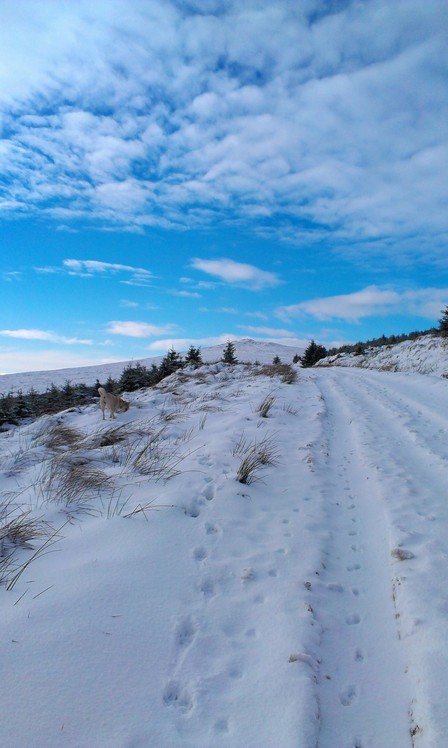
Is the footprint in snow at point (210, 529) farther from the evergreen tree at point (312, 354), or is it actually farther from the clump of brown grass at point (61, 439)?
the evergreen tree at point (312, 354)

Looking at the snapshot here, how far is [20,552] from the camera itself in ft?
9.23

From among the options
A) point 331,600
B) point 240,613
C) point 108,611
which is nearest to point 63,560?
point 108,611

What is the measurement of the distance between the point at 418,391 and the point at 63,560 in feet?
39.5

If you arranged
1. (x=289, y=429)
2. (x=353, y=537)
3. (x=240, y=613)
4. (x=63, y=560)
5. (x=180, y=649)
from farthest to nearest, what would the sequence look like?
(x=289, y=429)
(x=353, y=537)
(x=63, y=560)
(x=240, y=613)
(x=180, y=649)

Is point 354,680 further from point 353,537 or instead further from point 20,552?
point 20,552

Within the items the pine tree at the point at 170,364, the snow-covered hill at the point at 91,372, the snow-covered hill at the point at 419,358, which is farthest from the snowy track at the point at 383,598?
the snow-covered hill at the point at 91,372

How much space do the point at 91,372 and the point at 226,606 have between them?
204 ft

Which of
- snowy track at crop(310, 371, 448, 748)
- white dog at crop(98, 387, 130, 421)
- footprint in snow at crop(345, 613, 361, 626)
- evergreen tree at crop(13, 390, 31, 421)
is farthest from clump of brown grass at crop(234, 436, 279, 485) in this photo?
evergreen tree at crop(13, 390, 31, 421)

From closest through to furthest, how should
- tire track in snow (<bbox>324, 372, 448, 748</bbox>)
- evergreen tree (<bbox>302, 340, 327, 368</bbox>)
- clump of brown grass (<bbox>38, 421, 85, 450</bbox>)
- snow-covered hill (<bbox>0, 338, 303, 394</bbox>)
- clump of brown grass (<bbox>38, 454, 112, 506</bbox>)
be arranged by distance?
tire track in snow (<bbox>324, 372, 448, 748</bbox>) < clump of brown grass (<bbox>38, 454, 112, 506</bbox>) < clump of brown grass (<bbox>38, 421, 85, 450</bbox>) < evergreen tree (<bbox>302, 340, 327, 368</bbox>) < snow-covered hill (<bbox>0, 338, 303, 394</bbox>)

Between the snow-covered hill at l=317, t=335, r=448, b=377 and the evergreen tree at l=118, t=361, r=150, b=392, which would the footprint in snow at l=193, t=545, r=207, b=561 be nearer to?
the snow-covered hill at l=317, t=335, r=448, b=377

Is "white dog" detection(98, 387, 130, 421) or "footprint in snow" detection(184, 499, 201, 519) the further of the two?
"white dog" detection(98, 387, 130, 421)

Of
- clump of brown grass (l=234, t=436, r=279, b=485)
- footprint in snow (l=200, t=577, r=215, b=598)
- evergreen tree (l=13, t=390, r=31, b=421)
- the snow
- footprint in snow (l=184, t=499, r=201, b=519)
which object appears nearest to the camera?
the snow

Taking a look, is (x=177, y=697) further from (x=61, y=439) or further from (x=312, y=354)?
(x=312, y=354)

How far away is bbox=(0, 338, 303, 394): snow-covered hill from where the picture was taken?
47875 millimetres
